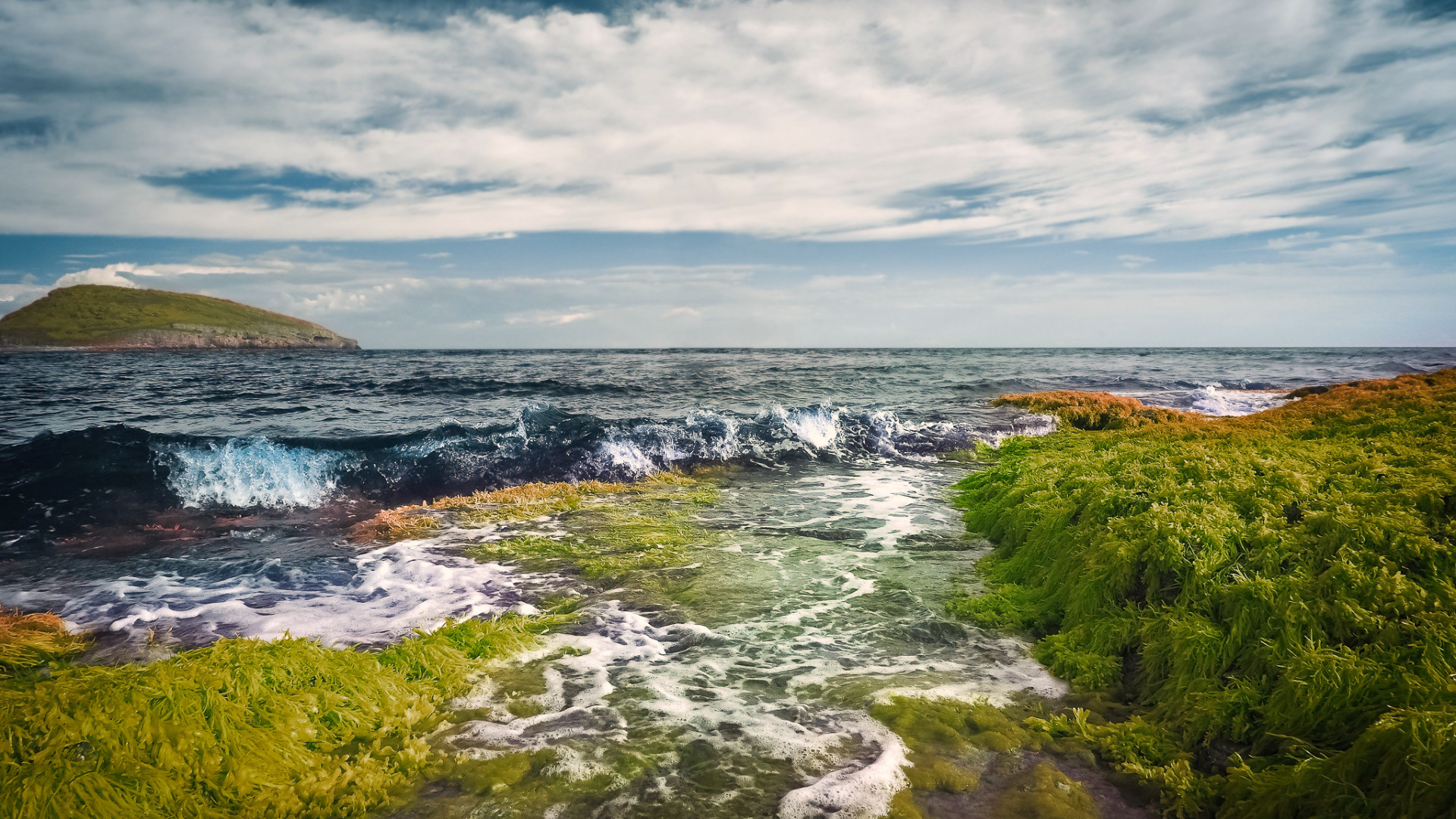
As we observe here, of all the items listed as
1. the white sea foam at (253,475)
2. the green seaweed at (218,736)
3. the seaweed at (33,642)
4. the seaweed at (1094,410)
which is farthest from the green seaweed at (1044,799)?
the white sea foam at (253,475)

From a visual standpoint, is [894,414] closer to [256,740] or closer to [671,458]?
[671,458]

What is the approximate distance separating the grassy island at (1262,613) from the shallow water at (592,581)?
771mm

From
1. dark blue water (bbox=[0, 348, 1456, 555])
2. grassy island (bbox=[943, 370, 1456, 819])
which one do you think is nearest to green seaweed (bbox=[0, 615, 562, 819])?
grassy island (bbox=[943, 370, 1456, 819])

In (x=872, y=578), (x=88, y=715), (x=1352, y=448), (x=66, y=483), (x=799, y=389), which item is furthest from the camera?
(x=799, y=389)

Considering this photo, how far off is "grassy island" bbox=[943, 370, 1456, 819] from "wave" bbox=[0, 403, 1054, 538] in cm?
1015

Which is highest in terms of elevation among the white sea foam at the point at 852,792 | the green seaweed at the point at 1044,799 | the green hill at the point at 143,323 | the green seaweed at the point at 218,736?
the green hill at the point at 143,323

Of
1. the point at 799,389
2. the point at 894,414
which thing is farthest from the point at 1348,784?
the point at 799,389

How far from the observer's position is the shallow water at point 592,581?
161 inches

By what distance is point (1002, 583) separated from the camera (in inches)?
267

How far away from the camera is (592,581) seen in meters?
7.60

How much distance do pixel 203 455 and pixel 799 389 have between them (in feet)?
81.3

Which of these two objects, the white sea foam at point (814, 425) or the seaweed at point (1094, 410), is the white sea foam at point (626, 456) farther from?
the seaweed at point (1094, 410)

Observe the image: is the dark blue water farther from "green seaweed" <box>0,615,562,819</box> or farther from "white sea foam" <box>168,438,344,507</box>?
→ "green seaweed" <box>0,615,562,819</box>

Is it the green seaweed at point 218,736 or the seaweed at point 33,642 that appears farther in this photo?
the seaweed at point 33,642
